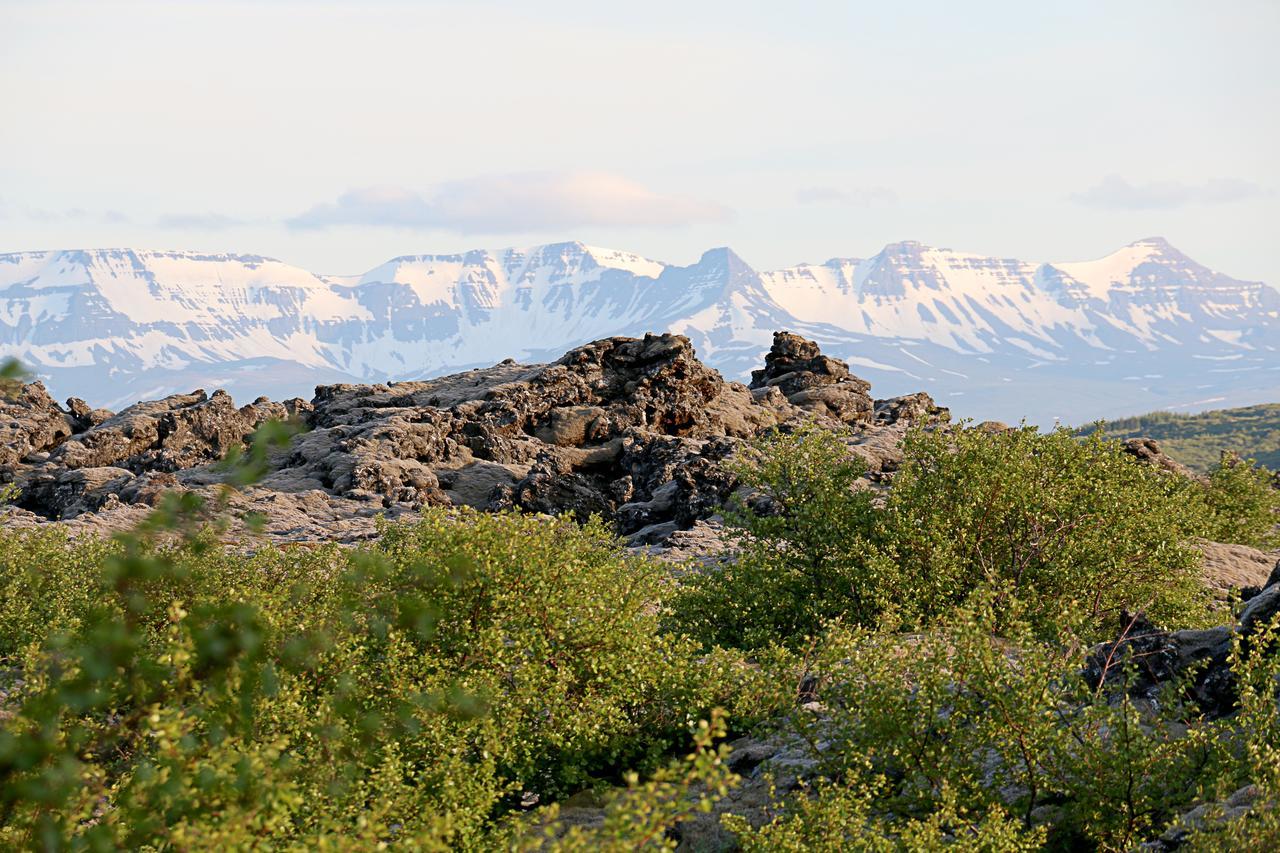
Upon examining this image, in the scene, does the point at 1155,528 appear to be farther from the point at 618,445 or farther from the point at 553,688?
the point at 618,445

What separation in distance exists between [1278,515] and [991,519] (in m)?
36.2

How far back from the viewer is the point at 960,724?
1764 centimetres

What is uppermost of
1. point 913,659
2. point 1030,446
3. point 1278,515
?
point 1030,446

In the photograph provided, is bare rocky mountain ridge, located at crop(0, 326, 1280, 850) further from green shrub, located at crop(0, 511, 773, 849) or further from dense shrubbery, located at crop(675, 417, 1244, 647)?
green shrub, located at crop(0, 511, 773, 849)

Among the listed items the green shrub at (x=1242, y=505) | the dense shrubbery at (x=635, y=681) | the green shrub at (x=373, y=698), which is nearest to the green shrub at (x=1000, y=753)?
the dense shrubbery at (x=635, y=681)

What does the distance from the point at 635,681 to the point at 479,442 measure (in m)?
44.7

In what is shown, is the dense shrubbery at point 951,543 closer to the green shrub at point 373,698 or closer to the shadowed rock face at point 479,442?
the green shrub at point 373,698

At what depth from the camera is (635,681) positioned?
21.7 metres

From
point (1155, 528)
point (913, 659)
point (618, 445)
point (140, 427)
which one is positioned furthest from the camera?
point (140, 427)

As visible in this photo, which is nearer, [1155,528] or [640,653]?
[640,653]

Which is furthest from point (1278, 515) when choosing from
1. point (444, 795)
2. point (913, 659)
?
point (444, 795)

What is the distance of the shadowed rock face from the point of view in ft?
181

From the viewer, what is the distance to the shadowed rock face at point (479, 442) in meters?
55.1

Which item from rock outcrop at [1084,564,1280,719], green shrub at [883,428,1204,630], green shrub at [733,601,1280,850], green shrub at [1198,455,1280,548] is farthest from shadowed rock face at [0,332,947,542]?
green shrub at [733,601,1280,850]
